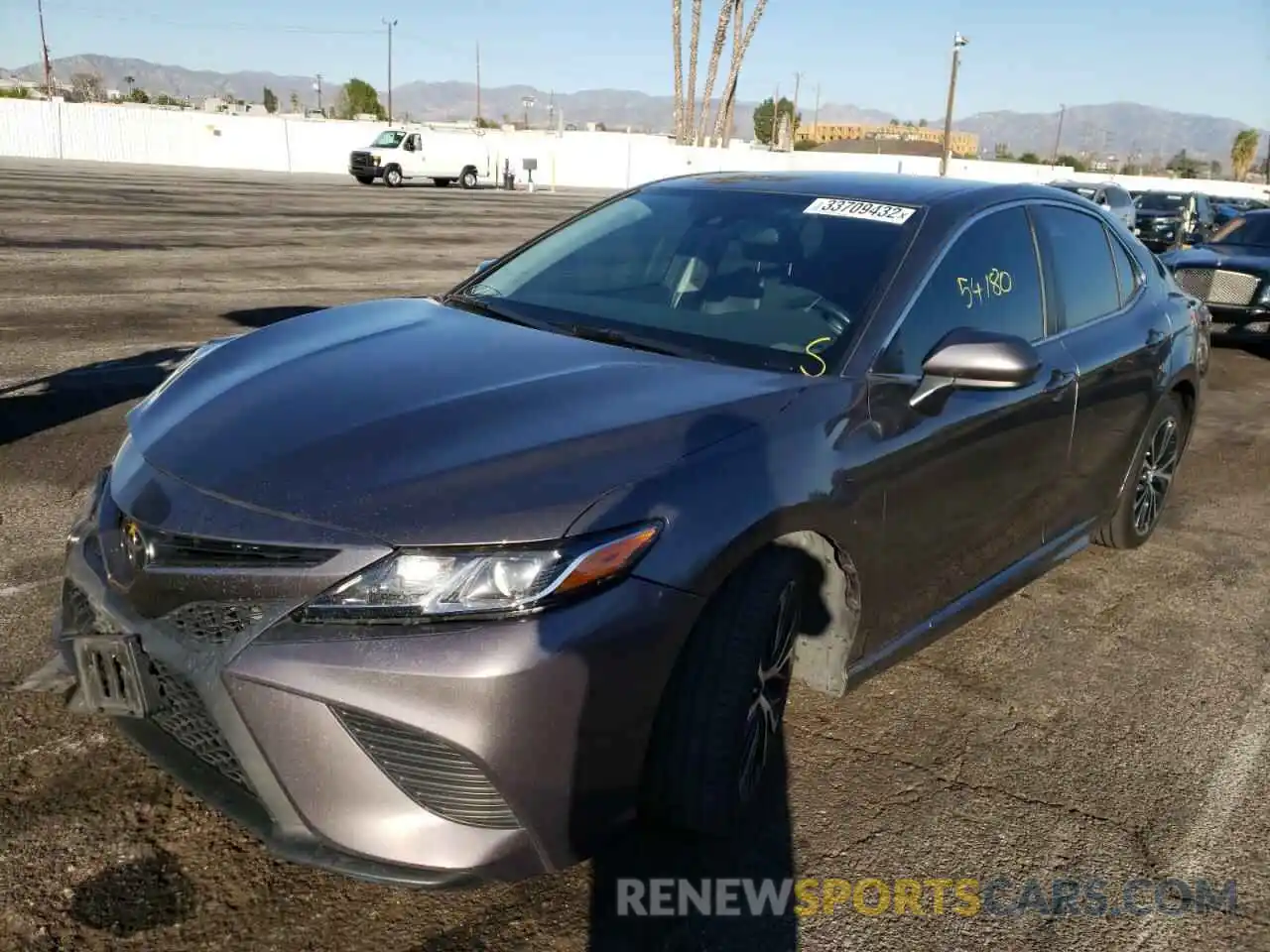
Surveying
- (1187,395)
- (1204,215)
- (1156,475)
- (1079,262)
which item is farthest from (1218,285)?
(1204,215)

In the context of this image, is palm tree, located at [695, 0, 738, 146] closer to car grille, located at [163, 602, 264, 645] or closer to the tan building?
car grille, located at [163, 602, 264, 645]

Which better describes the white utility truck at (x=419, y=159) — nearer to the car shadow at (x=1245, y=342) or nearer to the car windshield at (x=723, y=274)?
the car shadow at (x=1245, y=342)

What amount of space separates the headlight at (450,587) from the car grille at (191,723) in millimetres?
298

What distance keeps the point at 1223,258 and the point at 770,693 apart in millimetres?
10999

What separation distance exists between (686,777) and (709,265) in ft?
5.88

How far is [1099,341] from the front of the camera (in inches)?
167

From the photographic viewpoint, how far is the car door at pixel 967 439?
3.12 m

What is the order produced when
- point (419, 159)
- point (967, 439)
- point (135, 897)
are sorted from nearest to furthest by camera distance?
1. point (135, 897)
2. point (967, 439)
3. point (419, 159)

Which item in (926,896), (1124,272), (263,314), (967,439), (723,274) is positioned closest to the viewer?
(926,896)

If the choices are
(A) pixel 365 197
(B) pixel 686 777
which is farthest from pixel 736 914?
(A) pixel 365 197

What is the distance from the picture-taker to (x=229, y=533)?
224 centimetres

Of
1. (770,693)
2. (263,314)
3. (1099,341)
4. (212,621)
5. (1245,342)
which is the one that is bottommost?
(1245,342)

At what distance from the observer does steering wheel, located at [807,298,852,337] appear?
318 cm

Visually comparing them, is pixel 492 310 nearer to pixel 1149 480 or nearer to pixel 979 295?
pixel 979 295
